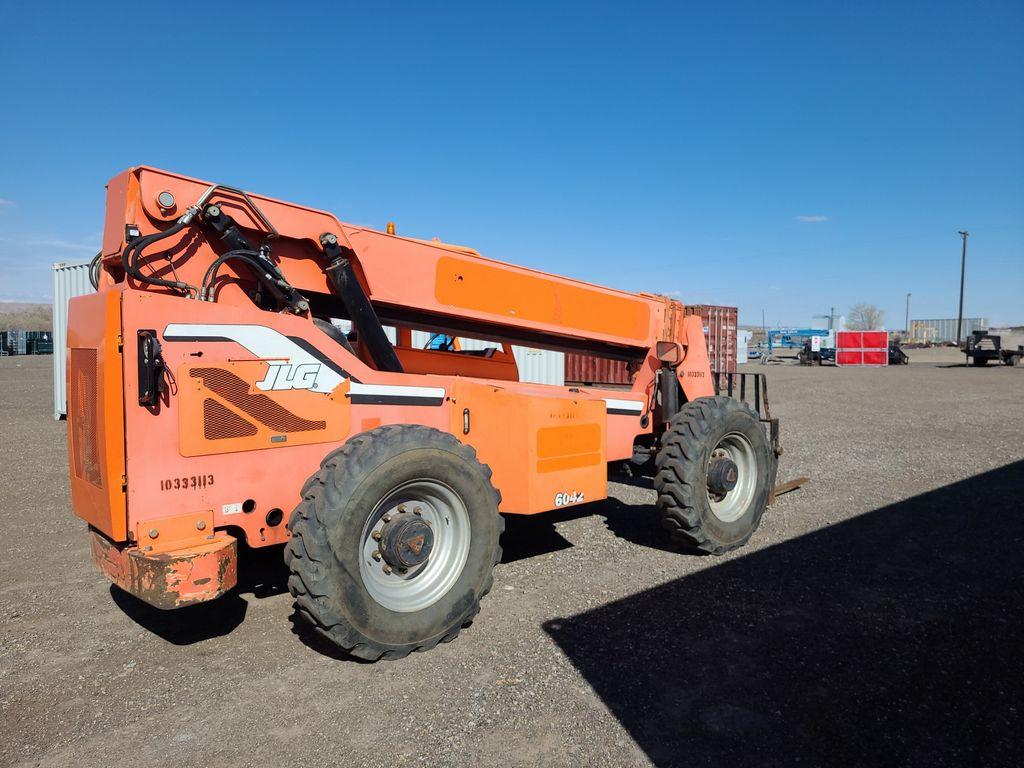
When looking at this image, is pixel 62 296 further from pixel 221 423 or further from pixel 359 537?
pixel 359 537

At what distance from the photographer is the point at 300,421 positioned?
4113mm

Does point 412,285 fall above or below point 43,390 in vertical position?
above

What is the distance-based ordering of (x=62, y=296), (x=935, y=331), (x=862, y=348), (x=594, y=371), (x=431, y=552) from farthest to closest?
1. (x=935, y=331)
2. (x=862, y=348)
3. (x=594, y=371)
4. (x=62, y=296)
5. (x=431, y=552)

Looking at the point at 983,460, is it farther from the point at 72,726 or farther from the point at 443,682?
the point at 72,726

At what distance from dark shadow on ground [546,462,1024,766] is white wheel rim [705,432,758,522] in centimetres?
44

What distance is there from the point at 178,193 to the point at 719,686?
409 centimetres

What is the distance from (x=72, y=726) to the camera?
338 centimetres

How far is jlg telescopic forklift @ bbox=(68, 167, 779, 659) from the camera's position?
142 inches

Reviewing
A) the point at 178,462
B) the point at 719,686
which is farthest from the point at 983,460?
the point at 178,462

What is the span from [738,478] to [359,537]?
388 cm

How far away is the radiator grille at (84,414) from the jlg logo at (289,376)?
0.86 metres

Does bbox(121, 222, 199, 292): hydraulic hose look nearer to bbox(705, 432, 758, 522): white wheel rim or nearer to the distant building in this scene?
bbox(705, 432, 758, 522): white wheel rim

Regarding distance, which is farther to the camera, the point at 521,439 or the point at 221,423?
the point at 521,439

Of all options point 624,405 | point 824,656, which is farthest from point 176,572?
point 624,405
